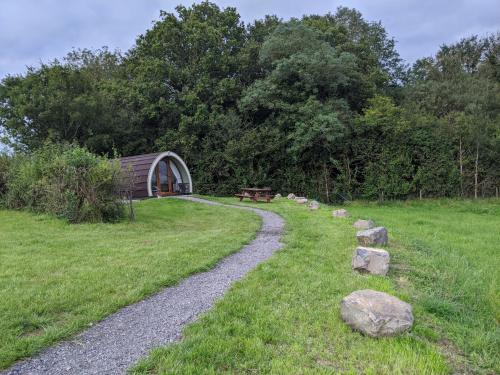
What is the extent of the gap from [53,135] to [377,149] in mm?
20349

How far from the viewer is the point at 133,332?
356cm

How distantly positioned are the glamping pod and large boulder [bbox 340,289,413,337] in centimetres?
1529

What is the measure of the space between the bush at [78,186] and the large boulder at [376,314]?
904cm

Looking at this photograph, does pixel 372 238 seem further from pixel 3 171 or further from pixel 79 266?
pixel 3 171

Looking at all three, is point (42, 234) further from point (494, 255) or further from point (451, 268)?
point (494, 255)

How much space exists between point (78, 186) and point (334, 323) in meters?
9.63

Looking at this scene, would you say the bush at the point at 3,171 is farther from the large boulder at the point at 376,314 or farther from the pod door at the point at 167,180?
the large boulder at the point at 376,314

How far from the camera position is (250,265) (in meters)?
6.16

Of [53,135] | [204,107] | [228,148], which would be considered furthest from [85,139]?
[228,148]

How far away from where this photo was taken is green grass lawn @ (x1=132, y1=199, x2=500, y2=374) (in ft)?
9.79

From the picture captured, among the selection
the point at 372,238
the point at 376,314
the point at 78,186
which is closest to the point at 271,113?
the point at 78,186

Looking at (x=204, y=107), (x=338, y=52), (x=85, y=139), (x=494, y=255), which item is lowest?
(x=494, y=255)

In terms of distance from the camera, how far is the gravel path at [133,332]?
2.95m

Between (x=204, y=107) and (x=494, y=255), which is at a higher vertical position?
(x=204, y=107)
